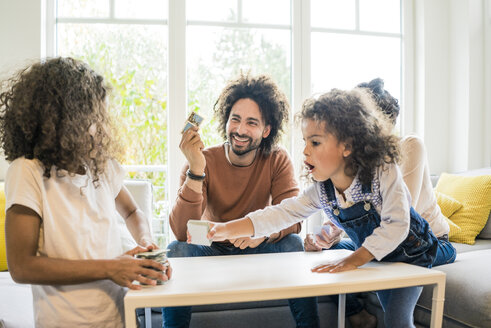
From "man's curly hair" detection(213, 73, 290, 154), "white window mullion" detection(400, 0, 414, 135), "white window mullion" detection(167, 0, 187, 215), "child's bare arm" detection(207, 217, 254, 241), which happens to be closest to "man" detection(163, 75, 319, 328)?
"man's curly hair" detection(213, 73, 290, 154)

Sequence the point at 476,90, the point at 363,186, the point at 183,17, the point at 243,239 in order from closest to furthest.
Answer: the point at 363,186 → the point at 243,239 → the point at 183,17 → the point at 476,90

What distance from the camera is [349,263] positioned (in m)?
1.27

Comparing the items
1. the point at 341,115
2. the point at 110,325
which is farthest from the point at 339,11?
the point at 110,325

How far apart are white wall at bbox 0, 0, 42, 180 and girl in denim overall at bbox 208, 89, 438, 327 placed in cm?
227

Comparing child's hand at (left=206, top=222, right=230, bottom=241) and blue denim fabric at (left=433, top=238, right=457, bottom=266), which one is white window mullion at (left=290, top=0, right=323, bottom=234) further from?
child's hand at (left=206, top=222, right=230, bottom=241)

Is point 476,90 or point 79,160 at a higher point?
point 476,90

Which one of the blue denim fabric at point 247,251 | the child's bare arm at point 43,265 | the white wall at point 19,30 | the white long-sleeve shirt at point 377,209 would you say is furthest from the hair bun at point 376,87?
the white wall at point 19,30

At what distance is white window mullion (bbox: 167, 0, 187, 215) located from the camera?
310 cm

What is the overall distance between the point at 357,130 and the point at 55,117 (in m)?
0.95

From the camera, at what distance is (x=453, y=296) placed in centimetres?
160

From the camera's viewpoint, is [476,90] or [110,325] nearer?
[110,325]

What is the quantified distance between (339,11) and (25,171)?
3.05 m

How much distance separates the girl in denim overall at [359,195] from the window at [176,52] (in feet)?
5.31

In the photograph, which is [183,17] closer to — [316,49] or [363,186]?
[316,49]
